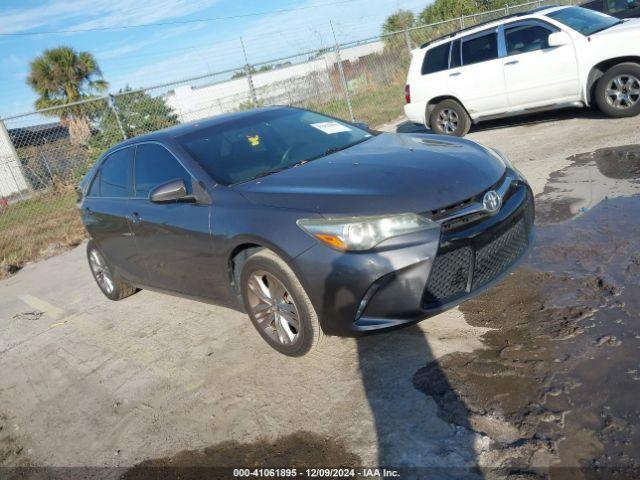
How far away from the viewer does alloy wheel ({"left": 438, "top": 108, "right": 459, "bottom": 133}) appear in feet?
30.8

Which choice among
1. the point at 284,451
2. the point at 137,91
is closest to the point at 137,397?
the point at 284,451

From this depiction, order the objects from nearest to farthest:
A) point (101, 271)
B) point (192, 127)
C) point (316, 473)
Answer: point (316, 473), point (192, 127), point (101, 271)

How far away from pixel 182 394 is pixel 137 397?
354 millimetres

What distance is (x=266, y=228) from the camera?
3229mm

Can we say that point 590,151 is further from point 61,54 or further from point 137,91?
point 61,54

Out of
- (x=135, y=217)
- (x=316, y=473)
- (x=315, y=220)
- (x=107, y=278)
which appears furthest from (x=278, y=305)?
(x=107, y=278)

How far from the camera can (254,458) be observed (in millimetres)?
2729

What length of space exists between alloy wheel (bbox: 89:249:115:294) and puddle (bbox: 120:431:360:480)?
10.2 ft

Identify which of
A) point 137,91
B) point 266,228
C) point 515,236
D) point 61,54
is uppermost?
point 61,54

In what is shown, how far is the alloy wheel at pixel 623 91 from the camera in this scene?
741 centimetres

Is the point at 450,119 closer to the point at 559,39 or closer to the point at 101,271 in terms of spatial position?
the point at 559,39

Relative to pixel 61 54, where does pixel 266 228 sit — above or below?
below

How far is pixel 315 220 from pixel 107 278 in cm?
361

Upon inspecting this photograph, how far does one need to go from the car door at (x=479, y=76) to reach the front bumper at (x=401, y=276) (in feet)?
20.5
